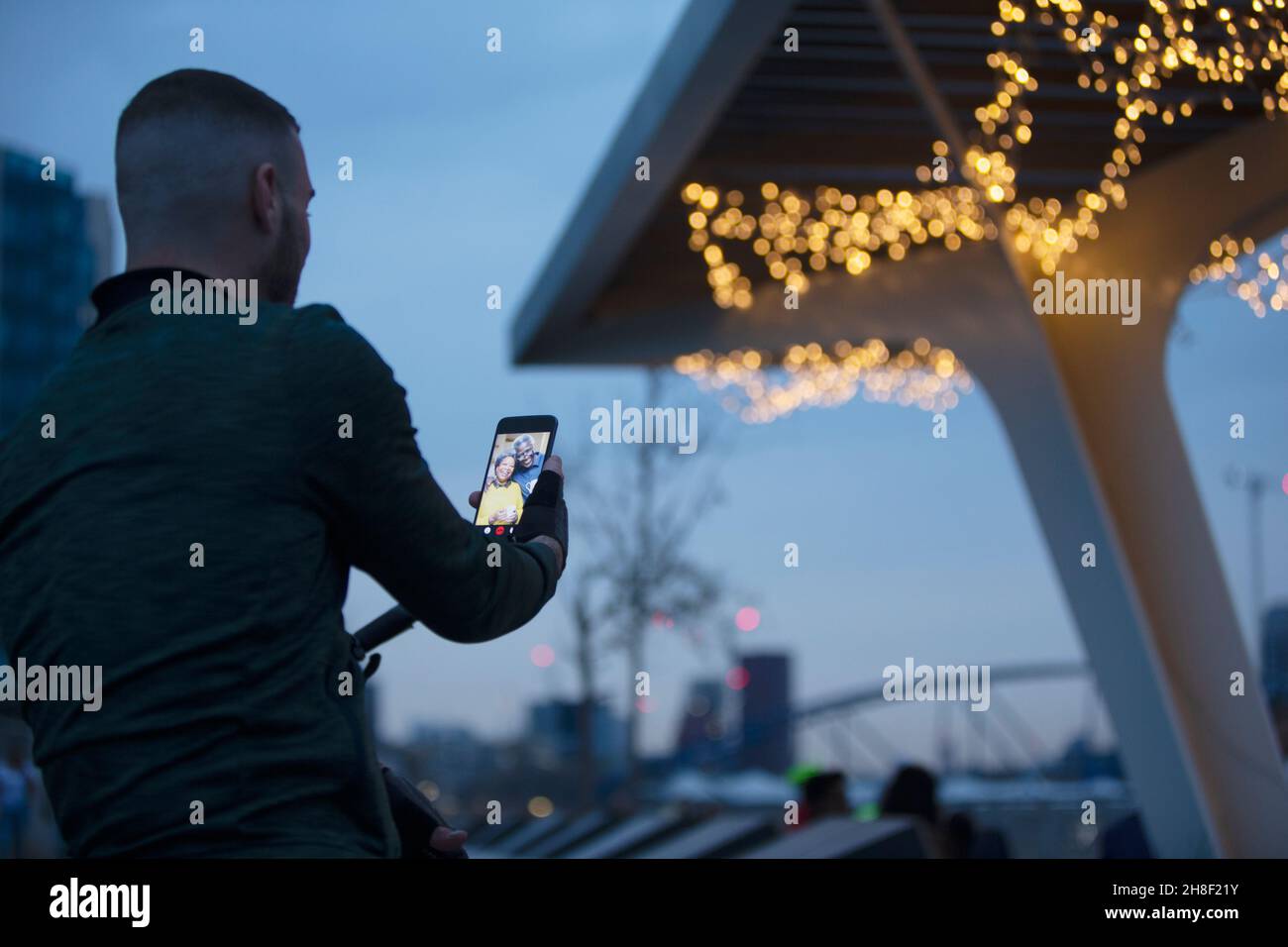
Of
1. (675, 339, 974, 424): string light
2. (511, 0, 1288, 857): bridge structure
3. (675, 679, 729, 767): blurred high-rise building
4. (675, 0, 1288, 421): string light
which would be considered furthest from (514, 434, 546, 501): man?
(675, 679, 729, 767): blurred high-rise building

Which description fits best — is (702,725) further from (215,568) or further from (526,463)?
(215,568)

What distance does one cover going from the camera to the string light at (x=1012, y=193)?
696 centimetres

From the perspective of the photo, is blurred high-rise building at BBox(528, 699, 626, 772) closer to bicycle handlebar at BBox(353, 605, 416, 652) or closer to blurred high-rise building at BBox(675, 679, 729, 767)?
blurred high-rise building at BBox(675, 679, 729, 767)

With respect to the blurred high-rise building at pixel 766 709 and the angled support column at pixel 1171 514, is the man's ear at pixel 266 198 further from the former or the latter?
the blurred high-rise building at pixel 766 709

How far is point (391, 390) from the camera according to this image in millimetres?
1595

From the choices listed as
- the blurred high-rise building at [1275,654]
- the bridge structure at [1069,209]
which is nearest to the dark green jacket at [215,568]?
the bridge structure at [1069,209]

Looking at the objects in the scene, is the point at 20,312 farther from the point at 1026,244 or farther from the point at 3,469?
the point at 3,469

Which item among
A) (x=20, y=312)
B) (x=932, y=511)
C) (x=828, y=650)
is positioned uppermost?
(x=20, y=312)

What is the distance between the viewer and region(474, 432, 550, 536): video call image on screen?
1.99 meters

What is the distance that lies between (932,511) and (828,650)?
4296 mm

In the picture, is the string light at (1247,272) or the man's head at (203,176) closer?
the man's head at (203,176)

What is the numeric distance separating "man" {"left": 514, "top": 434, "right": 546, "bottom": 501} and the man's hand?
0.01 m

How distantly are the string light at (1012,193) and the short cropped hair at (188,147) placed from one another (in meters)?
5.10
